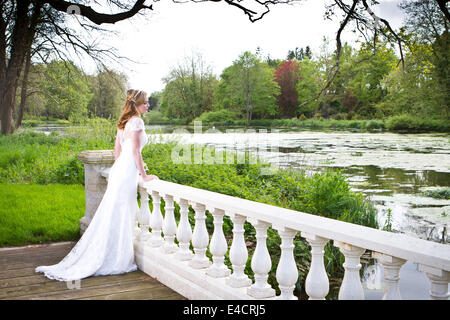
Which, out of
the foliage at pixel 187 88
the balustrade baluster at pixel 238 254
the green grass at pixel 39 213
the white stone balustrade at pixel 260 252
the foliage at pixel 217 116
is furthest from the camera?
the foliage at pixel 217 116

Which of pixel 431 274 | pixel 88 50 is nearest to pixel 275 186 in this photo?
pixel 431 274

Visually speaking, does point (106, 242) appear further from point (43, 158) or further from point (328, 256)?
point (43, 158)

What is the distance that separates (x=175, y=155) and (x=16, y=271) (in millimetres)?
6751

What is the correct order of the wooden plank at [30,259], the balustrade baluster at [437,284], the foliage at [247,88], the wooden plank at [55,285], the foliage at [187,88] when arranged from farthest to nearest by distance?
the foliage at [247,88]
the foliage at [187,88]
the wooden plank at [30,259]
the wooden plank at [55,285]
the balustrade baluster at [437,284]

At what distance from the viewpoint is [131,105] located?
3875mm

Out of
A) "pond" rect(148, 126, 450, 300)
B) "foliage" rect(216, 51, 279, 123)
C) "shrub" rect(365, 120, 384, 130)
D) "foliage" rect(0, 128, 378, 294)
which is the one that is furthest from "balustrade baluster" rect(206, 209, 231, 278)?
"shrub" rect(365, 120, 384, 130)

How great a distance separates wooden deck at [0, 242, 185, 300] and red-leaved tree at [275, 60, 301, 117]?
102ft

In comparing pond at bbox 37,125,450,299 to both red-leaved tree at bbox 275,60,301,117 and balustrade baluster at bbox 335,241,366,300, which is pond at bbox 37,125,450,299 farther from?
red-leaved tree at bbox 275,60,301,117

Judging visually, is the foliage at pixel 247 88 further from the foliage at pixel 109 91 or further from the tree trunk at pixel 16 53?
the tree trunk at pixel 16 53

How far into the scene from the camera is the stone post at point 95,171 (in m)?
4.71

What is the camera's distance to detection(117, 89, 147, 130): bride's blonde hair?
3879 mm

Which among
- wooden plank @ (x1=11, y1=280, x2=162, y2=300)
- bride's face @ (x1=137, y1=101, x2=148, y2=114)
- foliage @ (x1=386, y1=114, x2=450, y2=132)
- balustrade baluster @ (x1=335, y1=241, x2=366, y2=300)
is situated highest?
foliage @ (x1=386, y1=114, x2=450, y2=132)

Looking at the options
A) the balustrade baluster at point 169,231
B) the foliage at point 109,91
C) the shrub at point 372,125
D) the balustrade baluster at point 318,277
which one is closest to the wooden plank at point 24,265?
the balustrade baluster at point 169,231

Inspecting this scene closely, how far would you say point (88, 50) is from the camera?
1520cm
